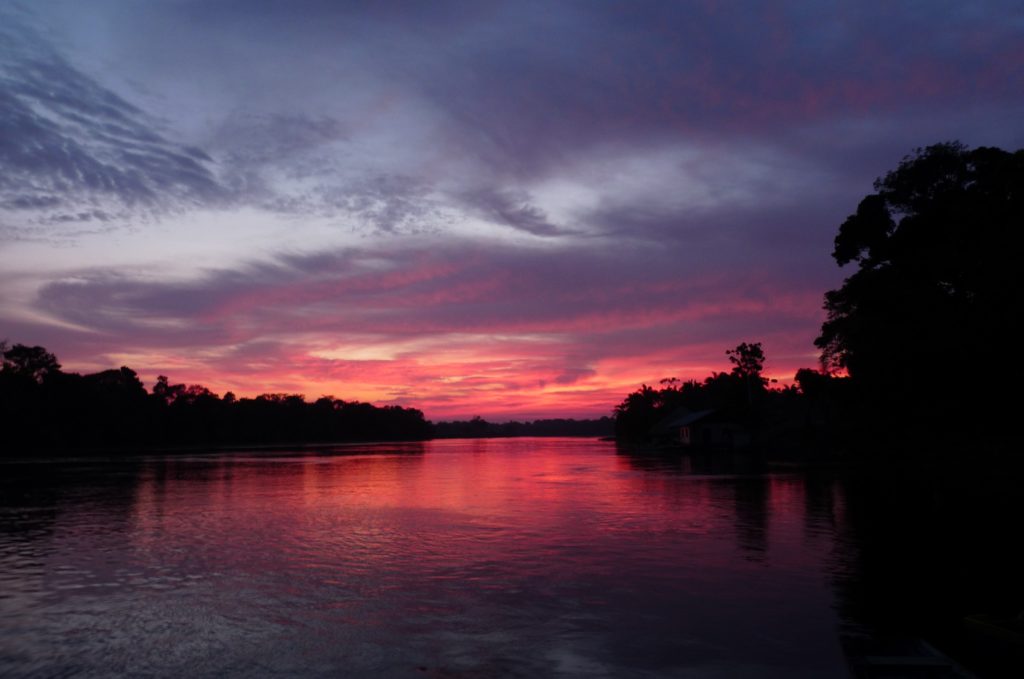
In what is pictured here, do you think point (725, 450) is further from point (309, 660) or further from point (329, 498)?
point (309, 660)

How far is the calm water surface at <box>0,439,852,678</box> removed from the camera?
11086 mm

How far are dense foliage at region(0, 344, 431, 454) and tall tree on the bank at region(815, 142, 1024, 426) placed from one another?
378 feet

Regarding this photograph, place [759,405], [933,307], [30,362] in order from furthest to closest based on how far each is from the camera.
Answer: [30,362] → [759,405] → [933,307]

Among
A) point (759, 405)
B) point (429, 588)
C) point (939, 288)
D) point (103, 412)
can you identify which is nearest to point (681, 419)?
point (759, 405)

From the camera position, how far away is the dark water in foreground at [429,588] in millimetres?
11094

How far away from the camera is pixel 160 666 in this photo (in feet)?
Answer: 35.4

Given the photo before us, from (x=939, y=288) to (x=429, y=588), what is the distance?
3989 centimetres

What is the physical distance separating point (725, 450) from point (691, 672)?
8098 cm

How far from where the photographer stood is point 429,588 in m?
15.9

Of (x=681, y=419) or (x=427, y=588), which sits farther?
(x=681, y=419)

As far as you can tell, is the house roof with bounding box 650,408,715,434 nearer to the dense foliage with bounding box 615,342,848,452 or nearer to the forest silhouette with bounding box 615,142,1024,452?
the dense foliage with bounding box 615,342,848,452

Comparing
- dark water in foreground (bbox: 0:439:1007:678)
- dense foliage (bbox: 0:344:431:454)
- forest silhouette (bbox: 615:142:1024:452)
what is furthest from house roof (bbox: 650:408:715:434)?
A: dense foliage (bbox: 0:344:431:454)

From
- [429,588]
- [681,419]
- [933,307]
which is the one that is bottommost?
[429,588]

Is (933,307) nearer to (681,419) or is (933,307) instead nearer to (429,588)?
(429,588)
